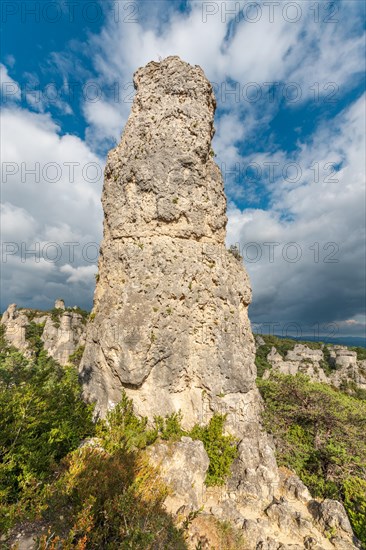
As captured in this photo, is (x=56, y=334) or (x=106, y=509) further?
(x=56, y=334)

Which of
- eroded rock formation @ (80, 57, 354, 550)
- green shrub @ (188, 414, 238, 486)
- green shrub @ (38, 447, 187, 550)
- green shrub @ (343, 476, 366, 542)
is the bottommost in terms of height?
green shrub @ (343, 476, 366, 542)

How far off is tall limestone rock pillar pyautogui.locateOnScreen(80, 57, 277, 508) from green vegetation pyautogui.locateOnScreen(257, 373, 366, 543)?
2.60 meters

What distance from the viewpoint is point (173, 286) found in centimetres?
1456

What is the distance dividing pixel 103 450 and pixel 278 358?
65.9m

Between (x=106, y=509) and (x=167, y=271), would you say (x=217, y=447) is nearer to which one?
(x=106, y=509)

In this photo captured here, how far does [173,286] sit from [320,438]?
13.0 metres

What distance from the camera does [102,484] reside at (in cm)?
757

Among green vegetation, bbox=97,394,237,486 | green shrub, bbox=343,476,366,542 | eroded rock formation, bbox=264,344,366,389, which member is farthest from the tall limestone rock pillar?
eroded rock formation, bbox=264,344,366,389

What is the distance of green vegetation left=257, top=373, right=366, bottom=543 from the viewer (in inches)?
512

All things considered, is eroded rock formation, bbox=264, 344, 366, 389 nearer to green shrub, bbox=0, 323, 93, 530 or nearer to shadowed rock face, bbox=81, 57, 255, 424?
shadowed rock face, bbox=81, 57, 255, 424

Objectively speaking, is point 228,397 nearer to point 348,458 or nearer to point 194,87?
point 348,458

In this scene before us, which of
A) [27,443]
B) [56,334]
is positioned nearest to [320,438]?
[27,443]

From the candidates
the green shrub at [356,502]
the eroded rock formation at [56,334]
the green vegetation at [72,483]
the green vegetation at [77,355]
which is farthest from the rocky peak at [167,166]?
the eroded rock formation at [56,334]

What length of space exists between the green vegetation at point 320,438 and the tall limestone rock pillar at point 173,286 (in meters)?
2.60
